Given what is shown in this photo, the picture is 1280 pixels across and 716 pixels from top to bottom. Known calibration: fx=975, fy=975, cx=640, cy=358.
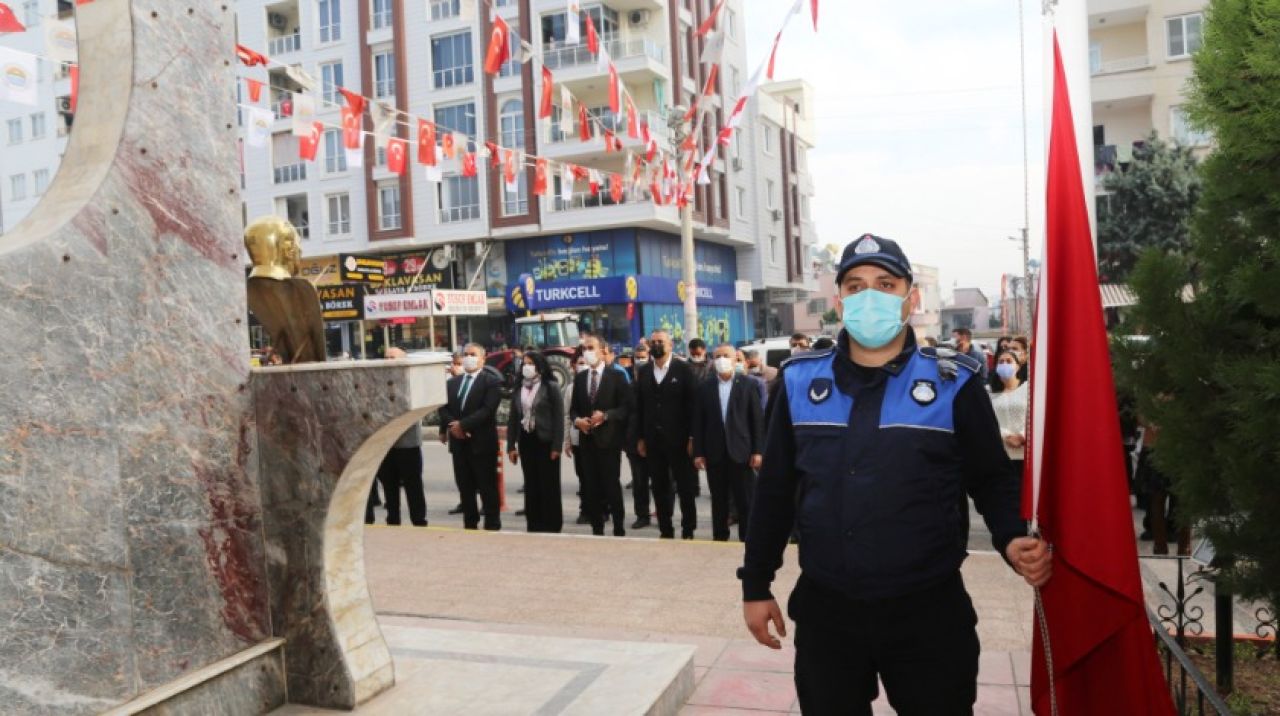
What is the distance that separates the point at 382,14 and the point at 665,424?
3110 centimetres

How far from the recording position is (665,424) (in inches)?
372

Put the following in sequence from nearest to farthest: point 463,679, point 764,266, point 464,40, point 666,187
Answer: point 463,679 < point 666,187 < point 464,40 < point 764,266

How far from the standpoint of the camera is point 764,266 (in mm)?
45562

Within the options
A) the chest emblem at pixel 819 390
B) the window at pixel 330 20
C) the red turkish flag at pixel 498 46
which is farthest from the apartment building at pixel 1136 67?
the chest emblem at pixel 819 390

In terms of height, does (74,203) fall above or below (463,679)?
above

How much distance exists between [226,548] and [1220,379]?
3533 mm

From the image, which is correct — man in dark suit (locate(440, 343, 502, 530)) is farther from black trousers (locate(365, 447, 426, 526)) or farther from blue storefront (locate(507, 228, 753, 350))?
blue storefront (locate(507, 228, 753, 350))

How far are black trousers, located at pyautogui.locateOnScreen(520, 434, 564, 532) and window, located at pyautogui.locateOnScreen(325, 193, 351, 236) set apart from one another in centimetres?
3004

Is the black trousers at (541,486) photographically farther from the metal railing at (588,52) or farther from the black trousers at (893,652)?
the metal railing at (588,52)

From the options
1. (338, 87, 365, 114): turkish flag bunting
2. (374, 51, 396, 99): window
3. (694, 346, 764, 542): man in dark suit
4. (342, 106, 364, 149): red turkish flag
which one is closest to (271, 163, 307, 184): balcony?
(374, 51, 396, 99): window

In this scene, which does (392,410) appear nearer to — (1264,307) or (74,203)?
(74,203)

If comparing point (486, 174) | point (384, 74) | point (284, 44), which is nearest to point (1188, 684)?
point (486, 174)

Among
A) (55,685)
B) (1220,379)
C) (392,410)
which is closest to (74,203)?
(392,410)

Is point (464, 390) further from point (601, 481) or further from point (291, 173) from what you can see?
point (291, 173)
